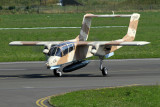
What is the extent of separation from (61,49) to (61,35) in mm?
33716

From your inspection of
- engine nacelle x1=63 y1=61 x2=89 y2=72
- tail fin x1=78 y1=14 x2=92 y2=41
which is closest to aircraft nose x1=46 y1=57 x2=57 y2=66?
engine nacelle x1=63 y1=61 x2=89 y2=72

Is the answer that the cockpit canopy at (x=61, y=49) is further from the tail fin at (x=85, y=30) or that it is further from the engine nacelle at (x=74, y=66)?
the tail fin at (x=85, y=30)

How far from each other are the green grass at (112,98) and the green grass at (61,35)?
1095 centimetres

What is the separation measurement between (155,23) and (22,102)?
65.5 meters

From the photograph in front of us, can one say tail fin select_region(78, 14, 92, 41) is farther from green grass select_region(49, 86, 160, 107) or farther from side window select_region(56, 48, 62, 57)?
green grass select_region(49, 86, 160, 107)

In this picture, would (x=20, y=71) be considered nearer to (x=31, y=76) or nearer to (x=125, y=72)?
(x=31, y=76)

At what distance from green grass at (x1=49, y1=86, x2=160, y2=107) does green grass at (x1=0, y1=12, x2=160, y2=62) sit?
10947 mm

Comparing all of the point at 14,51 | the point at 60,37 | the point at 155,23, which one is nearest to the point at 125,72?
the point at 14,51

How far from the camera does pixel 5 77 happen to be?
3703cm

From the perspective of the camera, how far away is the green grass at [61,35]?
5184cm

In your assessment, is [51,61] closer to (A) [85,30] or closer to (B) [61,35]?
(A) [85,30]

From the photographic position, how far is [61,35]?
6944 centimetres

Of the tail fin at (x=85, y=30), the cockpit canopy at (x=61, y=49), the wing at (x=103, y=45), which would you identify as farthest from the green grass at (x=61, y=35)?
the cockpit canopy at (x=61, y=49)

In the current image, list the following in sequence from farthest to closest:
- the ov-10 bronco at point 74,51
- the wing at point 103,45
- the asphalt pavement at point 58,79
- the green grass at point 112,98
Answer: the wing at point 103,45
the ov-10 bronco at point 74,51
the asphalt pavement at point 58,79
the green grass at point 112,98
